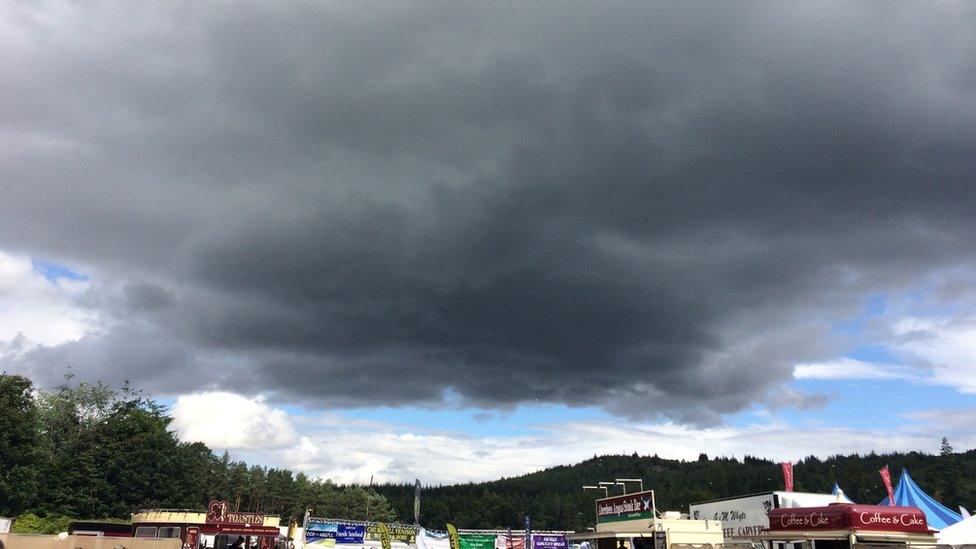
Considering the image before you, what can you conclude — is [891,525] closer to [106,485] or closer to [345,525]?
[345,525]

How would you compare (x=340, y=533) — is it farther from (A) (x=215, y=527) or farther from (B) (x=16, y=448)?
(B) (x=16, y=448)

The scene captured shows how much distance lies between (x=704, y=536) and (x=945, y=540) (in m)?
16.4

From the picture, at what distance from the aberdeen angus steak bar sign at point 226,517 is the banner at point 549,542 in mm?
24621

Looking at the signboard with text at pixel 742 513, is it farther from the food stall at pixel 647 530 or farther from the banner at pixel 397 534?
the banner at pixel 397 534

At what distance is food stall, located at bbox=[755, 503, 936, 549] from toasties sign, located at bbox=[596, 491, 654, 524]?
1086 centimetres

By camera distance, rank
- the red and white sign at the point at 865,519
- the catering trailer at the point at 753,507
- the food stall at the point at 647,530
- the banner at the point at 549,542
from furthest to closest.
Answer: the banner at the point at 549,542, the catering trailer at the point at 753,507, the food stall at the point at 647,530, the red and white sign at the point at 865,519

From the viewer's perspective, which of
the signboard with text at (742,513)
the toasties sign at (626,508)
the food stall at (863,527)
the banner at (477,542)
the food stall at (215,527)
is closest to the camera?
the food stall at (863,527)

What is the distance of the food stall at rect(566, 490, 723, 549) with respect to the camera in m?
35.2

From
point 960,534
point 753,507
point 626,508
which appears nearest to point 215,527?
point 626,508

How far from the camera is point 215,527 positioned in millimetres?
48031

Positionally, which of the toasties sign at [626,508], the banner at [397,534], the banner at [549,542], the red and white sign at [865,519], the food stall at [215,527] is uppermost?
the red and white sign at [865,519]

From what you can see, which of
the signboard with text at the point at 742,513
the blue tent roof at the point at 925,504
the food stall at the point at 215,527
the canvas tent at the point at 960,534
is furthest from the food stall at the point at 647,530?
the blue tent roof at the point at 925,504

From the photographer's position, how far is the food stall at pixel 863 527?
25109 mm

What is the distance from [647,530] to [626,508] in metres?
2.97
